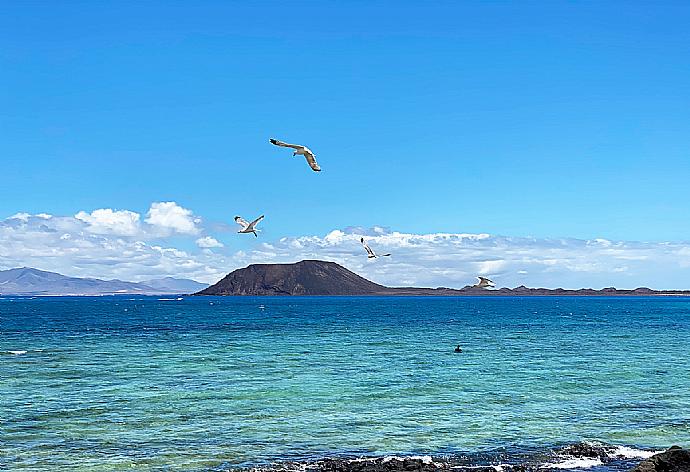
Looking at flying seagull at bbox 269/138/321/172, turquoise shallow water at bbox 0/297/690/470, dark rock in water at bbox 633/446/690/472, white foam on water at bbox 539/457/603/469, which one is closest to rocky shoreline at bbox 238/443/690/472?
white foam on water at bbox 539/457/603/469

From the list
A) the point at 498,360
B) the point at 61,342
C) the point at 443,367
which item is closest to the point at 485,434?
the point at 443,367

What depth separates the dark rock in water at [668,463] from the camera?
19.9 meters

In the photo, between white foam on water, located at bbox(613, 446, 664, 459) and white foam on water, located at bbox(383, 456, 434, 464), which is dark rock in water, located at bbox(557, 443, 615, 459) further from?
white foam on water, located at bbox(383, 456, 434, 464)

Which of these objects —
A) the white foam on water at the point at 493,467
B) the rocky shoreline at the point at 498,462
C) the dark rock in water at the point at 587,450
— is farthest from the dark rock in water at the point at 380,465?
the dark rock in water at the point at 587,450

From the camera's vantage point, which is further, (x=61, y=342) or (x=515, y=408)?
(x=61, y=342)

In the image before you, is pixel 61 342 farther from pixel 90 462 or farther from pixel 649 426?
pixel 649 426

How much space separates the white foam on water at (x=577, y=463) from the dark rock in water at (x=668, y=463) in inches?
186

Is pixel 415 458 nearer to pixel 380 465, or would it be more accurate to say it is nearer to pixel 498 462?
pixel 380 465

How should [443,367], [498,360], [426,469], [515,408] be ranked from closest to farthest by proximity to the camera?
[426,469], [515,408], [443,367], [498,360]

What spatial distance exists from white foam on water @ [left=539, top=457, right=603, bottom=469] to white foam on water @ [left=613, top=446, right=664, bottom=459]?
3.91 feet

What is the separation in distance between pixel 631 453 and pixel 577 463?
2.58 metres

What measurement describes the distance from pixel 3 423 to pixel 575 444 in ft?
75.6

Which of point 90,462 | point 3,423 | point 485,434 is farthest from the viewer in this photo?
point 3,423

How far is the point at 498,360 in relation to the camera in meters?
58.2
